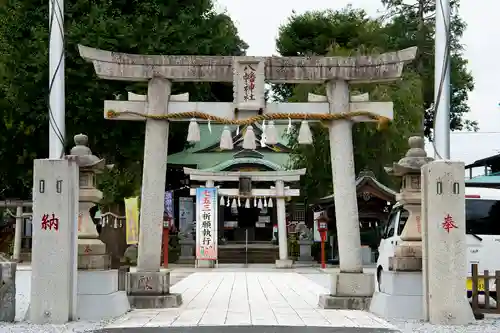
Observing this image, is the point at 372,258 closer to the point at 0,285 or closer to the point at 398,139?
the point at 398,139

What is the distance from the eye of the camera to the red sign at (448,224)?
36.3ft

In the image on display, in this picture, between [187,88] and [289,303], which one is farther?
[187,88]

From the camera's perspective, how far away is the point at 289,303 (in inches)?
591

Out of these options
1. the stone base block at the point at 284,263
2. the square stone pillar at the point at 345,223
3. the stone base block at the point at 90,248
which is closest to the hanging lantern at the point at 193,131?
the square stone pillar at the point at 345,223

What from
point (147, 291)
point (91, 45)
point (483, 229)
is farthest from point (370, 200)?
point (147, 291)

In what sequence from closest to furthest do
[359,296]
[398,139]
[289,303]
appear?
1. [359,296]
2. [289,303]
3. [398,139]

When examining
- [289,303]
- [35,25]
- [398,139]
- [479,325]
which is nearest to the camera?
[479,325]

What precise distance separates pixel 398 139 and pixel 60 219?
779 inches

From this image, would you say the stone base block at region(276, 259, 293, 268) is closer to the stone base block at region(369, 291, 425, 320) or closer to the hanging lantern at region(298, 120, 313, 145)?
the hanging lantern at region(298, 120, 313, 145)

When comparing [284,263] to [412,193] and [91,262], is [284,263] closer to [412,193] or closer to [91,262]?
[412,193]

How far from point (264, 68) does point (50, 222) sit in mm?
5018

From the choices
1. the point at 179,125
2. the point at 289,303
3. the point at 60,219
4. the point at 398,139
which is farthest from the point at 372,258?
the point at 60,219

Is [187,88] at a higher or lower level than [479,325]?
higher

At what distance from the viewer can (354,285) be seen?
13.5 meters
